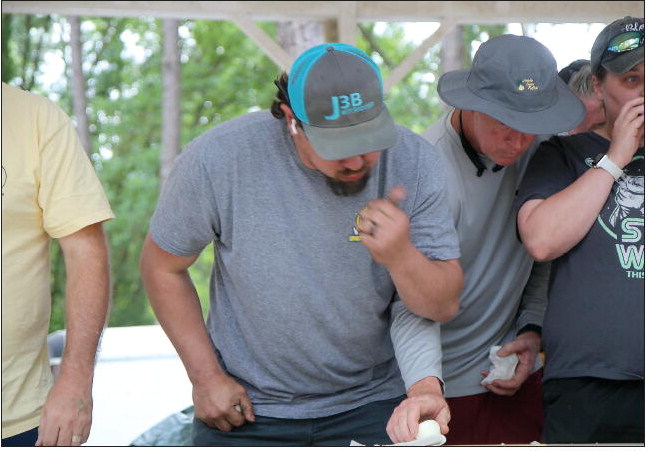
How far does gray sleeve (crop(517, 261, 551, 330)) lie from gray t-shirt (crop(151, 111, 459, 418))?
53cm

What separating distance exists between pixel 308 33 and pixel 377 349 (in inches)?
296

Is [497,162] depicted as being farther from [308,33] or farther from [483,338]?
[308,33]

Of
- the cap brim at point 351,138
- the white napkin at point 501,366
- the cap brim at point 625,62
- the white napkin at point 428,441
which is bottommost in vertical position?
the white napkin at point 501,366

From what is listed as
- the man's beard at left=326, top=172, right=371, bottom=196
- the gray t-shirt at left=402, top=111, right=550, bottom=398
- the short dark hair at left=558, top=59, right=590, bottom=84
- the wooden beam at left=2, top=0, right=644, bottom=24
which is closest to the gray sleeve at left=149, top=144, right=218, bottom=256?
the man's beard at left=326, top=172, right=371, bottom=196

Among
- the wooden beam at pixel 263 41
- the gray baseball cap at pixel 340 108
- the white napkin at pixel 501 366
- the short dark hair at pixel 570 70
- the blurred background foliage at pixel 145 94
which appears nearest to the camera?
the gray baseball cap at pixel 340 108

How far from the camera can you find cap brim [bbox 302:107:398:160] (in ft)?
5.99

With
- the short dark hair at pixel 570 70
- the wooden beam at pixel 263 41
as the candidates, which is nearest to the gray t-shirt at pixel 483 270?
the short dark hair at pixel 570 70

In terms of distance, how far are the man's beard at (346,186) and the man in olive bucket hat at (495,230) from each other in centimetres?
36

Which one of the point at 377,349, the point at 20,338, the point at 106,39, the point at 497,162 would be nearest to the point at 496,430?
the point at 377,349

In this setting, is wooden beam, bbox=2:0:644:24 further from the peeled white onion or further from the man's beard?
the peeled white onion

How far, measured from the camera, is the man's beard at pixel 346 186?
6.57 ft

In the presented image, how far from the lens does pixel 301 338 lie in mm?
2066

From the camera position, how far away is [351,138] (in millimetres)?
1843

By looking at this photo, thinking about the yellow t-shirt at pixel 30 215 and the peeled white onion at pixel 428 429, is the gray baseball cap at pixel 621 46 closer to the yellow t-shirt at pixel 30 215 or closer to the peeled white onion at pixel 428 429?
the peeled white onion at pixel 428 429
